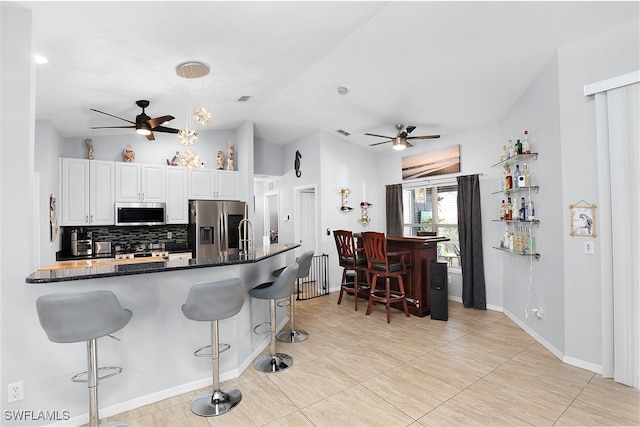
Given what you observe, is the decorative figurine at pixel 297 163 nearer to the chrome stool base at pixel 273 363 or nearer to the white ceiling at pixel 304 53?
the white ceiling at pixel 304 53

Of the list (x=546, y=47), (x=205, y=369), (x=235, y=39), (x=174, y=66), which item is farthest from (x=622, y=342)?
(x=174, y=66)

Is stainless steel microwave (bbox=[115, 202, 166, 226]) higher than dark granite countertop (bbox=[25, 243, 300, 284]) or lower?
higher

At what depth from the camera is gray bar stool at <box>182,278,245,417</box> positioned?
2186 millimetres

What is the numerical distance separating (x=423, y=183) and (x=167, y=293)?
4.62m

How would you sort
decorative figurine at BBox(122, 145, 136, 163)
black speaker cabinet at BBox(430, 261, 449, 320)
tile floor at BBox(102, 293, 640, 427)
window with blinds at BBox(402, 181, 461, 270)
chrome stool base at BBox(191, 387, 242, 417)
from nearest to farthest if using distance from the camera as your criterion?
tile floor at BBox(102, 293, 640, 427), chrome stool base at BBox(191, 387, 242, 417), black speaker cabinet at BBox(430, 261, 449, 320), decorative figurine at BBox(122, 145, 136, 163), window with blinds at BBox(402, 181, 461, 270)

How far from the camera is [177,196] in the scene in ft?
17.4

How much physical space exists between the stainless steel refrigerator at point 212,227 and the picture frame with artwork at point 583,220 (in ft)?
14.1

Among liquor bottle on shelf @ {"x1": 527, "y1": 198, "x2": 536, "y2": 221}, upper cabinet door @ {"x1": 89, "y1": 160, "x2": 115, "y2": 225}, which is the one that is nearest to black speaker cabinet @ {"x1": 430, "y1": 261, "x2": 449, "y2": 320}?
liquor bottle on shelf @ {"x1": 527, "y1": 198, "x2": 536, "y2": 221}

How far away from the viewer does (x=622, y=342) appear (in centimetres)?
250

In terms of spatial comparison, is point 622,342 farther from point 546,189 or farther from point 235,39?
point 235,39

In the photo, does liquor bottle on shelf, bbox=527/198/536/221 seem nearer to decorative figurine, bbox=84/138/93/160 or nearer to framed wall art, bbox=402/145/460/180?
framed wall art, bbox=402/145/460/180

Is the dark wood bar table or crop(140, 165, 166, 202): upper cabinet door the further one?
crop(140, 165, 166, 202): upper cabinet door

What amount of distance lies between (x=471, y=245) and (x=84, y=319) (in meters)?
4.69

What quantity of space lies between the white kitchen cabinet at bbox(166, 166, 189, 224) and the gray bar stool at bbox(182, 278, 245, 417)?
3322 millimetres
